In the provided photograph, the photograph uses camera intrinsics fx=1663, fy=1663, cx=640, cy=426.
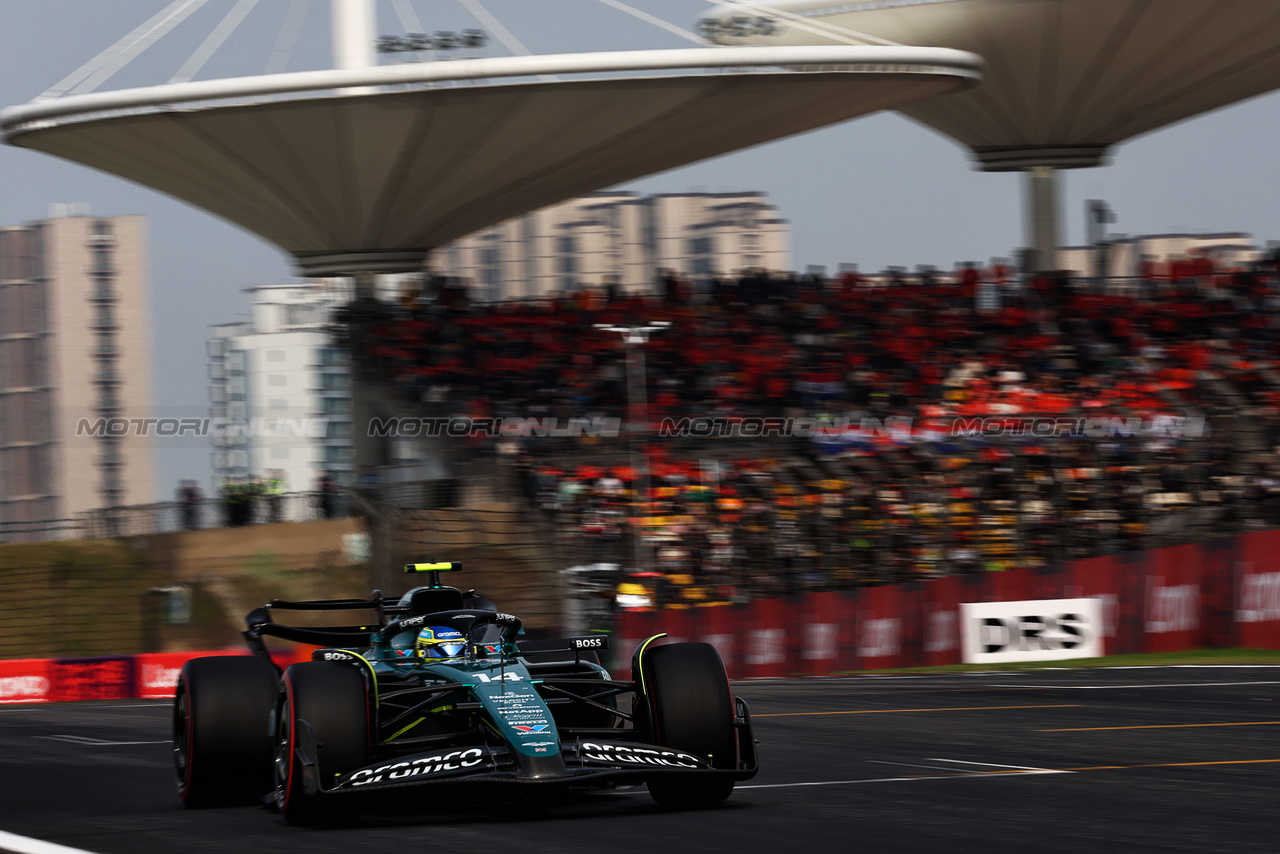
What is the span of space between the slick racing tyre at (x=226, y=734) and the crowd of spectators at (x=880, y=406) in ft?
49.2

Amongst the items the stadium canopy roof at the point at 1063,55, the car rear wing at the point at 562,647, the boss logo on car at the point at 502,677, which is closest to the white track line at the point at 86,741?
the car rear wing at the point at 562,647

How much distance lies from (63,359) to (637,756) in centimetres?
12693

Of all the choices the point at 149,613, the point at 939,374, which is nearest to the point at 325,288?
the point at 149,613

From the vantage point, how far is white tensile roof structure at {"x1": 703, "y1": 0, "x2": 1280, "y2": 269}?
31.3 meters

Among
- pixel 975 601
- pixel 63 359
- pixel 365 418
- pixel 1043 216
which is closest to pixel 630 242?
pixel 63 359

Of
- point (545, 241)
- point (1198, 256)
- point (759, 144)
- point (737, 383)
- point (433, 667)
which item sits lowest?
point (433, 667)

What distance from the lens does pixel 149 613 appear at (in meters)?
29.5

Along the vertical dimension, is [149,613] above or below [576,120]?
below

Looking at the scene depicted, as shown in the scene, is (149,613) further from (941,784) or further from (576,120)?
(941,784)

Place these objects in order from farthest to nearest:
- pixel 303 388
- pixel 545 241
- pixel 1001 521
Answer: pixel 545 241
pixel 303 388
pixel 1001 521

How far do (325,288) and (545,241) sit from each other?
116 m

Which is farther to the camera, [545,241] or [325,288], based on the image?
[545,241]

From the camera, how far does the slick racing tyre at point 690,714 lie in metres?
8.55

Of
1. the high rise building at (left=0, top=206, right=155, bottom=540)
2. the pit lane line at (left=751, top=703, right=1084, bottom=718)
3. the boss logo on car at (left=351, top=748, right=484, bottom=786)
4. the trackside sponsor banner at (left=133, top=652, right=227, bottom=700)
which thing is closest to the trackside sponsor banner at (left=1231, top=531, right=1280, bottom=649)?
the pit lane line at (left=751, top=703, right=1084, bottom=718)
